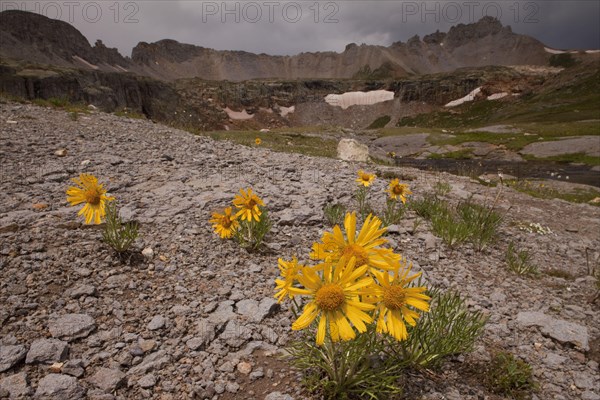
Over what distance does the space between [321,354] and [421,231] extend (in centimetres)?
444

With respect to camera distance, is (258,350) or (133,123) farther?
(133,123)

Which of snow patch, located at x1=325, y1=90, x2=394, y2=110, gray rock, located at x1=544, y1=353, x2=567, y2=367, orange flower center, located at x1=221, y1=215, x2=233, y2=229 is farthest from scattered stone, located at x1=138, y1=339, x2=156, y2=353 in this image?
snow patch, located at x1=325, y1=90, x2=394, y2=110

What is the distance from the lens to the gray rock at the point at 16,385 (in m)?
2.63

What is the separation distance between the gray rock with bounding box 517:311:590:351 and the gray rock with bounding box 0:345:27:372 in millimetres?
5350

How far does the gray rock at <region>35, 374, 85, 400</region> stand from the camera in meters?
2.66

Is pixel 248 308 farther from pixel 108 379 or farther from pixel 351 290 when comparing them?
pixel 351 290

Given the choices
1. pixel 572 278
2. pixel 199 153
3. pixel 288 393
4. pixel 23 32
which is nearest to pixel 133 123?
pixel 199 153

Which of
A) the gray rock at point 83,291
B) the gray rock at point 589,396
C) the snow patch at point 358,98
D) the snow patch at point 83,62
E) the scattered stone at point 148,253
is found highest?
the snow patch at point 83,62

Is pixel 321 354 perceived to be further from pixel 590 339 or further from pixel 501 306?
pixel 590 339

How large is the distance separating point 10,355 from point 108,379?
2.96ft

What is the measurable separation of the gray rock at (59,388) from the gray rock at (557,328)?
4.79 meters

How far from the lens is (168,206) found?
251 inches

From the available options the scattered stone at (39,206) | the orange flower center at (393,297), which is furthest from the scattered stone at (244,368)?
the scattered stone at (39,206)

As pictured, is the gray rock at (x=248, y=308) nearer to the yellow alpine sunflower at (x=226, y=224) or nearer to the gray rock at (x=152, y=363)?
the gray rock at (x=152, y=363)
